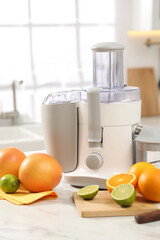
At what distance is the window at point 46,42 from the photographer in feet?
9.46

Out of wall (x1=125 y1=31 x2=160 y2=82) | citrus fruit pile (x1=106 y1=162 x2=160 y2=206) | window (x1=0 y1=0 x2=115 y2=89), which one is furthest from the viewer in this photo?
wall (x1=125 y1=31 x2=160 y2=82)

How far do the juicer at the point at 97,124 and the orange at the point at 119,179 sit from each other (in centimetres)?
6

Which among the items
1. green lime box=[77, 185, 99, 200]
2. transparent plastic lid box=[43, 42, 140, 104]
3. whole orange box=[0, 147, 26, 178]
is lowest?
green lime box=[77, 185, 99, 200]

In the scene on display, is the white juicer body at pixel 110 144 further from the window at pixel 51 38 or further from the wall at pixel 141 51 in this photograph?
the wall at pixel 141 51

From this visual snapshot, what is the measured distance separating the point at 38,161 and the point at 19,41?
2.12m

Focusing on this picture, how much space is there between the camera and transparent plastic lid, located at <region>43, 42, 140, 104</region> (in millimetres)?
1015

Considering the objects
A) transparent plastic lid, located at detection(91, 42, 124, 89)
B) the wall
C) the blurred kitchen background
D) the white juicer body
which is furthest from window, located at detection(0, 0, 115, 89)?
A: the white juicer body

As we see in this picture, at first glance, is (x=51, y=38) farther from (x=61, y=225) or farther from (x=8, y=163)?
(x=61, y=225)

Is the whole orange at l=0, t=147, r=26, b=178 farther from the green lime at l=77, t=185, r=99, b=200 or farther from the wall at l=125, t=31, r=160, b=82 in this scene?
the wall at l=125, t=31, r=160, b=82

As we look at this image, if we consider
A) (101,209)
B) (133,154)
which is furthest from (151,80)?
(101,209)

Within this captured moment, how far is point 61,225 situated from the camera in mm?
805

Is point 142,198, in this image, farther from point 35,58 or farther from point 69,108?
point 35,58

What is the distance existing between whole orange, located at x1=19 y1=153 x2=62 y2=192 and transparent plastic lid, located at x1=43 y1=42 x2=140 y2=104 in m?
0.19

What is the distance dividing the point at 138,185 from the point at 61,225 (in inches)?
8.3
